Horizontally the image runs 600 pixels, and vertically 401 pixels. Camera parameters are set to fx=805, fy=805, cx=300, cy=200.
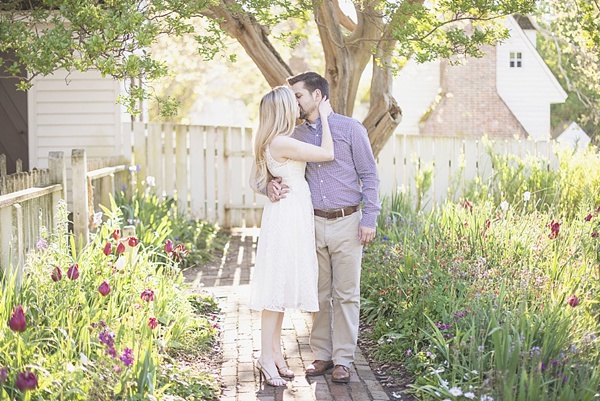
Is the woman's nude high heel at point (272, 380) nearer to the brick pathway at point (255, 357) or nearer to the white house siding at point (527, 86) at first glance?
the brick pathway at point (255, 357)

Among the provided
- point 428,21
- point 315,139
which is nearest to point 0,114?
point 428,21

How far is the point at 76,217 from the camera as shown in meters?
7.75

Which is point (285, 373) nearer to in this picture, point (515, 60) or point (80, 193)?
point (80, 193)

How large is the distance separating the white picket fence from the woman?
694 centimetres

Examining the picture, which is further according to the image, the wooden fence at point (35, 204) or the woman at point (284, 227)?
the wooden fence at point (35, 204)

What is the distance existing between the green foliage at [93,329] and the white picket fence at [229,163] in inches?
229

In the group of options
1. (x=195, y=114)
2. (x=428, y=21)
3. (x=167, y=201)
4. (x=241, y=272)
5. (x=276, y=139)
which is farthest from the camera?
(x=195, y=114)

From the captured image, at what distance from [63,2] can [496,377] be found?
4.56m

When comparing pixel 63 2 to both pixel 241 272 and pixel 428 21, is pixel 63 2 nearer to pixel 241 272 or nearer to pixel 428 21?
pixel 428 21

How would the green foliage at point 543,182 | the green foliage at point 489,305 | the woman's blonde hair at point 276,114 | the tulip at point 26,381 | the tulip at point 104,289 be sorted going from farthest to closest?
the green foliage at point 543,182 < the woman's blonde hair at point 276,114 < the tulip at point 104,289 < the green foliage at point 489,305 < the tulip at point 26,381

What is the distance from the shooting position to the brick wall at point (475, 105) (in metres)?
30.0

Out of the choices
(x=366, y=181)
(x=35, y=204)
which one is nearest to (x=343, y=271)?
(x=366, y=181)

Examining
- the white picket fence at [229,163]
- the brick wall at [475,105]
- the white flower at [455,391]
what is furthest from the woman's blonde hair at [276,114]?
the brick wall at [475,105]

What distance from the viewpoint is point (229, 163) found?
12.7m
